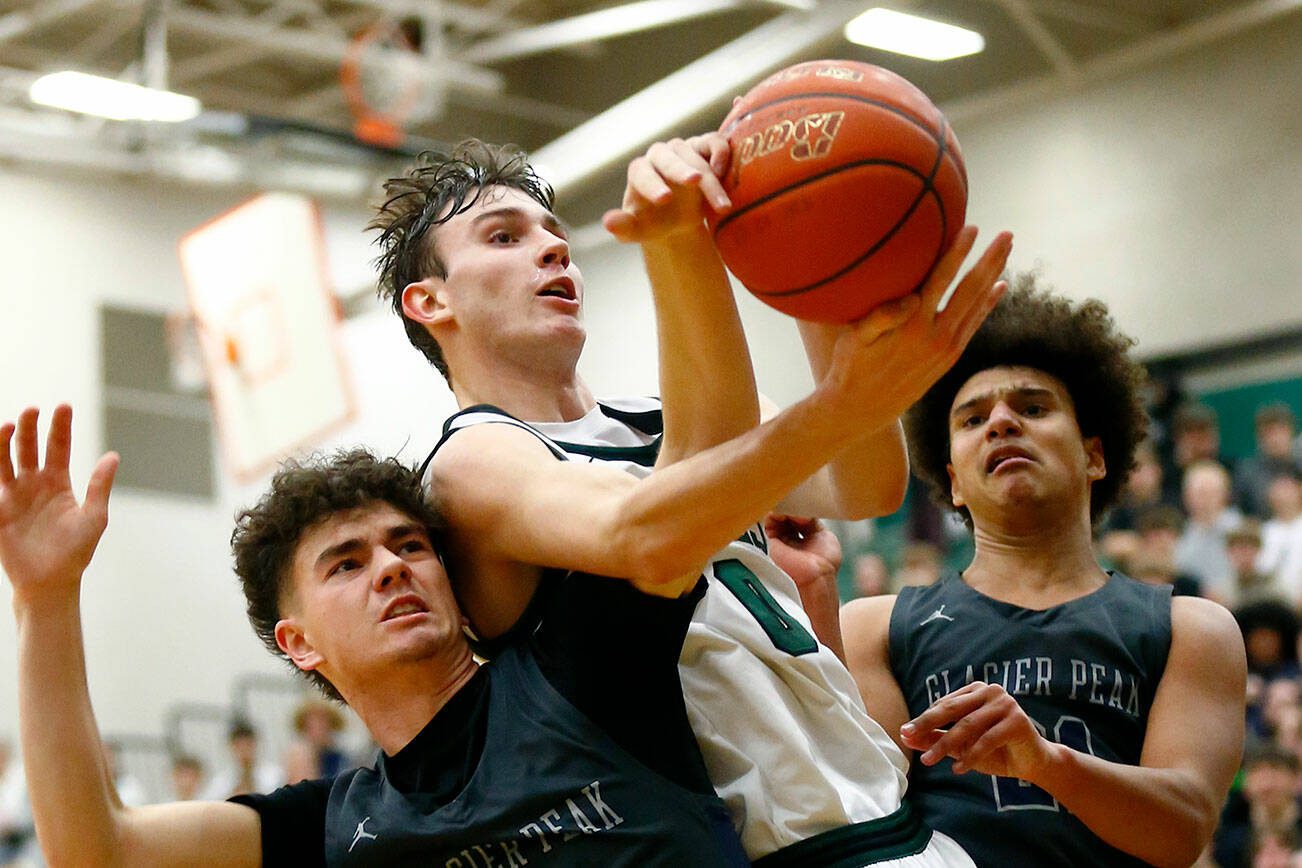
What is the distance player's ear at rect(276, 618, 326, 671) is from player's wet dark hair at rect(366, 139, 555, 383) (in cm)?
57

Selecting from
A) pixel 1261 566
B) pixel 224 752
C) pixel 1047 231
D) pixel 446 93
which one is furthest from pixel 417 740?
pixel 446 93

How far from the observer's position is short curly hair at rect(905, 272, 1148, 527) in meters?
3.86

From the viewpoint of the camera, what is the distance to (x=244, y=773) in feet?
42.9

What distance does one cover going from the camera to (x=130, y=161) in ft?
52.6

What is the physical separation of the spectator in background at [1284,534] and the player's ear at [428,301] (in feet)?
23.2

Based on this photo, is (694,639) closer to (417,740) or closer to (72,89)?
(417,740)

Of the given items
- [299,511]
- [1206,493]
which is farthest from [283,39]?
[299,511]

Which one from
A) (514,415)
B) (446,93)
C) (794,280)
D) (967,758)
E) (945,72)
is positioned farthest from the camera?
(446,93)

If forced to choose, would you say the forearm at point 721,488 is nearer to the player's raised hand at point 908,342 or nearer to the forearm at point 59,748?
the player's raised hand at point 908,342

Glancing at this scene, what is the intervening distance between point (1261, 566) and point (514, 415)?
7.28 metres

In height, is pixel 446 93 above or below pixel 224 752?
above

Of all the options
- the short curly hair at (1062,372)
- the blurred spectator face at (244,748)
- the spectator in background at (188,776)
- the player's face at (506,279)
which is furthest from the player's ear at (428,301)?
the spectator in background at (188,776)

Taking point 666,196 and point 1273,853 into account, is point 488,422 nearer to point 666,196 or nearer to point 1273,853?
point 666,196

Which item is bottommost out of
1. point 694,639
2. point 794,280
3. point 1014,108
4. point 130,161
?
point 694,639
